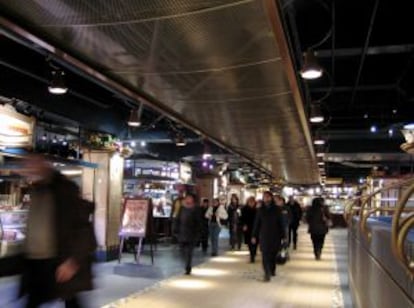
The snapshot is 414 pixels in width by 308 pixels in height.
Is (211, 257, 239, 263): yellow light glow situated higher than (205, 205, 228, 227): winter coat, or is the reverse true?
(205, 205, 228, 227): winter coat

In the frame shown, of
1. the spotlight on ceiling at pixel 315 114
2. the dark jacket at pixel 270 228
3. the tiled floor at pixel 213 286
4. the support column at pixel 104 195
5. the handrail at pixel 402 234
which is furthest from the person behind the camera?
the support column at pixel 104 195

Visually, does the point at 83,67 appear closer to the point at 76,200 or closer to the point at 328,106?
the point at 76,200

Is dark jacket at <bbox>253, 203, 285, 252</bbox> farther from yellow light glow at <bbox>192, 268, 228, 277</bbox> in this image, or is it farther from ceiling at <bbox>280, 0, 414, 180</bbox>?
ceiling at <bbox>280, 0, 414, 180</bbox>

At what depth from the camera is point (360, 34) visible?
33.0 feet

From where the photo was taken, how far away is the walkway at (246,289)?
8.25 metres

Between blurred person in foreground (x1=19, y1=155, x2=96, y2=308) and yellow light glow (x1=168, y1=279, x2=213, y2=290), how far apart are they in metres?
5.60

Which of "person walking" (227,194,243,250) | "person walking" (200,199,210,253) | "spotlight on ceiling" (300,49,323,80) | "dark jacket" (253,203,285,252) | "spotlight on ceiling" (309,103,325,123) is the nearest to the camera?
"spotlight on ceiling" (300,49,323,80)

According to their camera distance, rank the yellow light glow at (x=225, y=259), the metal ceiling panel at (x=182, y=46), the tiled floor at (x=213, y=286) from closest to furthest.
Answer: the metal ceiling panel at (x=182, y=46) < the tiled floor at (x=213, y=286) < the yellow light glow at (x=225, y=259)

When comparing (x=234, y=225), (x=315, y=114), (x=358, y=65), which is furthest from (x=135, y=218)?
(x=234, y=225)

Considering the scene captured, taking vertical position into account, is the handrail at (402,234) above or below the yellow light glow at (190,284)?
above

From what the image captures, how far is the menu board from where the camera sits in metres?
12.1

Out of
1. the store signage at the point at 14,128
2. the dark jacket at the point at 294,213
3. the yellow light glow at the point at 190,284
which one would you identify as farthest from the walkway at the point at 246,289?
the dark jacket at the point at 294,213

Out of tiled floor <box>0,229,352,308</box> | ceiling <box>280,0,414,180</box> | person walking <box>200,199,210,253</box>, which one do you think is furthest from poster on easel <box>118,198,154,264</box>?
person walking <box>200,199,210,253</box>

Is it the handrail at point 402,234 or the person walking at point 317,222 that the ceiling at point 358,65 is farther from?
the handrail at point 402,234
